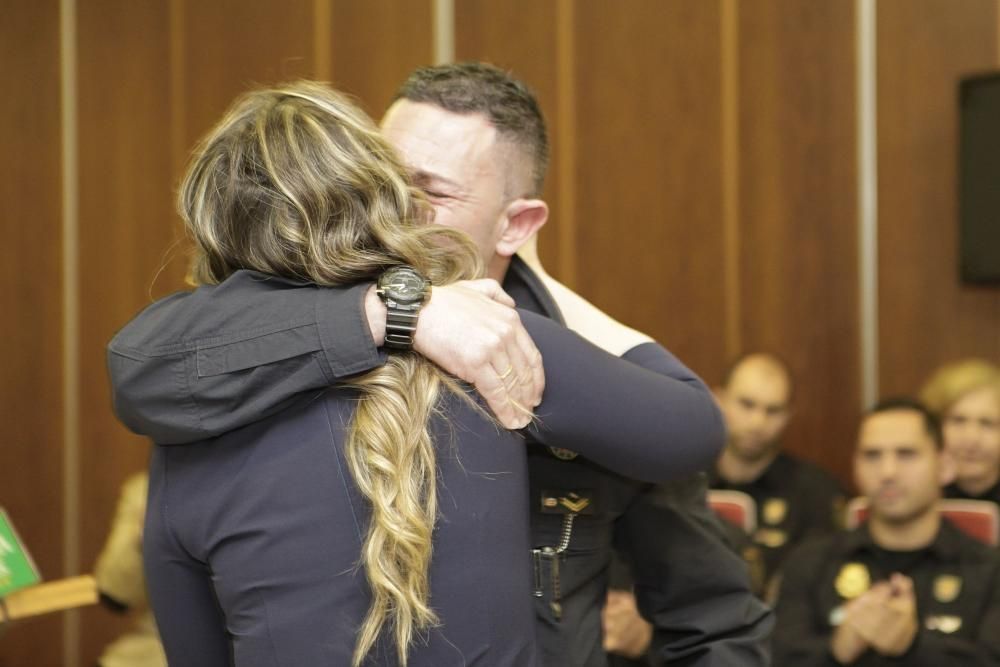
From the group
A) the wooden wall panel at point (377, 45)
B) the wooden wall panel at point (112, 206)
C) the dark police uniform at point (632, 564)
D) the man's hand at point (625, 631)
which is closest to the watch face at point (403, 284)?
the dark police uniform at point (632, 564)

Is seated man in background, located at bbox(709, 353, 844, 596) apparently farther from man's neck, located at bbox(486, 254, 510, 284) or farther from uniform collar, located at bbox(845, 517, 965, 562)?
man's neck, located at bbox(486, 254, 510, 284)

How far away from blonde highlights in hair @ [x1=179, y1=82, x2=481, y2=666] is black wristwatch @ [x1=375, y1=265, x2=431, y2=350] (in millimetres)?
23

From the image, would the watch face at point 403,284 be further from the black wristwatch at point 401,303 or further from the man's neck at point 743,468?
the man's neck at point 743,468

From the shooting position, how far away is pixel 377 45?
19.3 feet

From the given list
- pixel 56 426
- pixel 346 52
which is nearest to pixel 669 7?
pixel 346 52

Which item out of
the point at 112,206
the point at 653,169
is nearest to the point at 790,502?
the point at 653,169

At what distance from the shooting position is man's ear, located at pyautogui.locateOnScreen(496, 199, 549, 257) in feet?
5.38

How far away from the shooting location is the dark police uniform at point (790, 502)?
4523 mm

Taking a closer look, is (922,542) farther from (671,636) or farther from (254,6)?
(254,6)

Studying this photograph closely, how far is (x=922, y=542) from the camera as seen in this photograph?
3629mm

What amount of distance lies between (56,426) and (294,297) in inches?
227

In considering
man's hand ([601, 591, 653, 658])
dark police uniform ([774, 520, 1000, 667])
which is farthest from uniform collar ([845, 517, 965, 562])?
man's hand ([601, 591, 653, 658])

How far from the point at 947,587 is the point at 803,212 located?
230cm

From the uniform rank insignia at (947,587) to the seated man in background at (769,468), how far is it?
1.01 m
